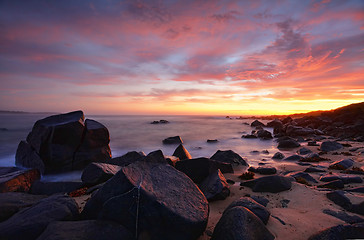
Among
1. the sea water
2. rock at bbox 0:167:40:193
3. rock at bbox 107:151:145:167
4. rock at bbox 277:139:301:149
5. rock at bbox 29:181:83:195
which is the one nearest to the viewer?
rock at bbox 0:167:40:193

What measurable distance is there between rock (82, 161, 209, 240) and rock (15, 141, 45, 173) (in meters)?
9.97

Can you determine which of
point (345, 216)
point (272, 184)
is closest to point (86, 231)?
point (345, 216)

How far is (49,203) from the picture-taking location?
401 centimetres

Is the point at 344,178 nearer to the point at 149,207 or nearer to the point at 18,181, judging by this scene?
the point at 149,207

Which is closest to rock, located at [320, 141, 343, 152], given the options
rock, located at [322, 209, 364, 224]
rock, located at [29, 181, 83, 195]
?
rock, located at [322, 209, 364, 224]

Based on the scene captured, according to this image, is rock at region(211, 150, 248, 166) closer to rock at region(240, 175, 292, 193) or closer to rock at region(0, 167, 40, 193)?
rock at region(240, 175, 292, 193)

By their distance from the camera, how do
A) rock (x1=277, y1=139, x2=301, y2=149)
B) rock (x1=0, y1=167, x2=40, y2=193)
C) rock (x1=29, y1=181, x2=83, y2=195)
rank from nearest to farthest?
rock (x1=0, y1=167, x2=40, y2=193) < rock (x1=29, y1=181, x2=83, y2=195) < rock (x1=277, y1=139, x2=301, y2=149)

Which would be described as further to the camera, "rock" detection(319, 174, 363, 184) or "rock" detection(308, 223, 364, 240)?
"rock" detection(319, 174, 363, 184)

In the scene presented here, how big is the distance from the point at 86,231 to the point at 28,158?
12.1 m

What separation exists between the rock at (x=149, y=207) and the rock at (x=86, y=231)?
0.12 metres

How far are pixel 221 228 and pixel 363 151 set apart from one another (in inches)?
667

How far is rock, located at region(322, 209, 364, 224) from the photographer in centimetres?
427

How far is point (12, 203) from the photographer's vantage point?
457cm

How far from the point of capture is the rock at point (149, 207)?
3.33 meters
